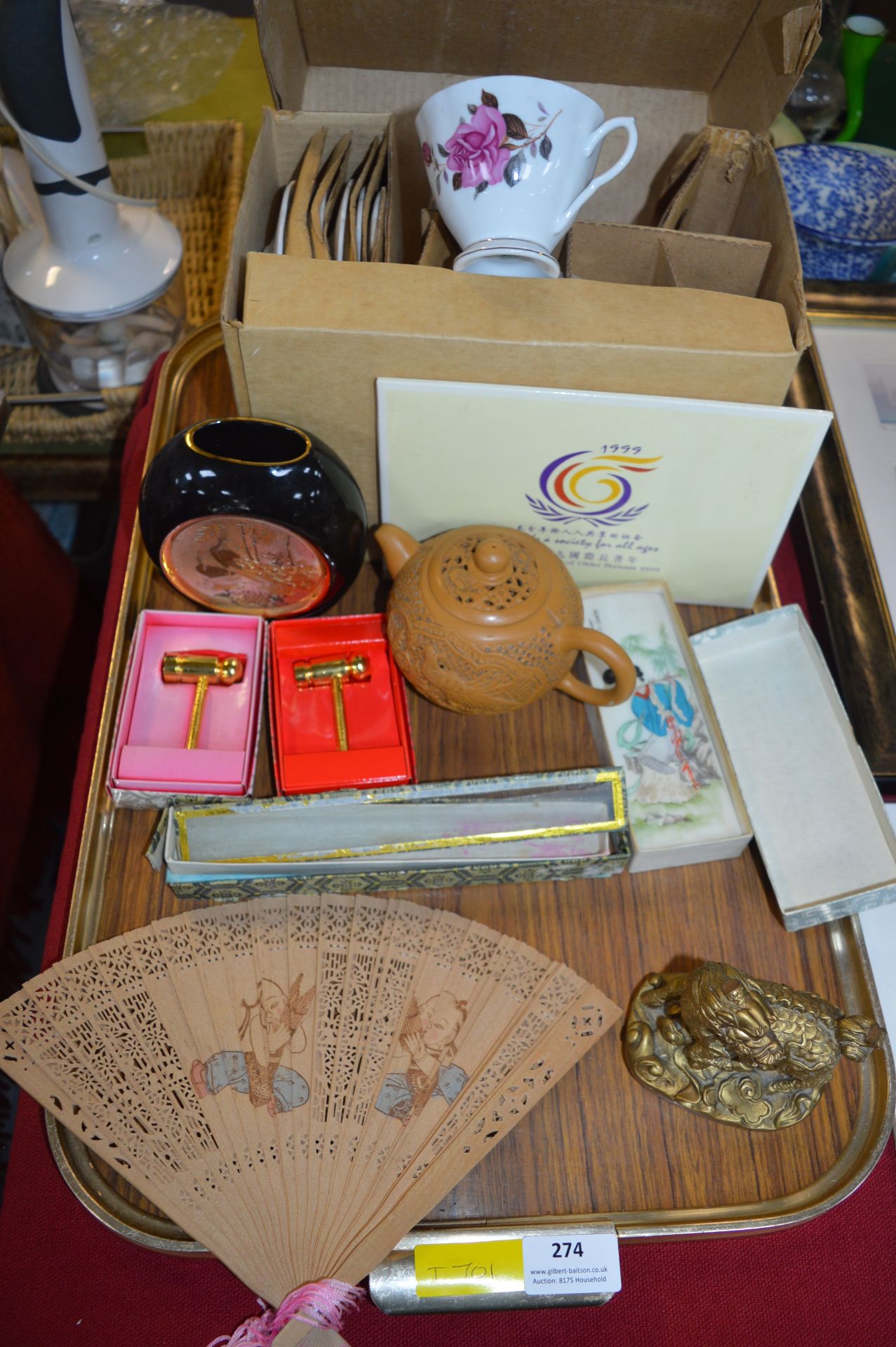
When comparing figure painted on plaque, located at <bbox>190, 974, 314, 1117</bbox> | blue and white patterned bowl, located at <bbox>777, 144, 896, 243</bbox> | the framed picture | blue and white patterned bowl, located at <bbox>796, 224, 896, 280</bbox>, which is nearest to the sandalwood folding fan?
figure painted on plaque, located at <bbox>190, 974, 314, 1117</bbox>

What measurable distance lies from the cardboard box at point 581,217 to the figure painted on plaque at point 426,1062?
0.47 meters

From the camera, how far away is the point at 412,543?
0.84m

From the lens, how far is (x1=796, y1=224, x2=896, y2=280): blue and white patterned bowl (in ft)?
3.90

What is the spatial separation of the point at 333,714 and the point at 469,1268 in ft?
1.44

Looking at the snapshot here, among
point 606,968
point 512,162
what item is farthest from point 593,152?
point 606,968

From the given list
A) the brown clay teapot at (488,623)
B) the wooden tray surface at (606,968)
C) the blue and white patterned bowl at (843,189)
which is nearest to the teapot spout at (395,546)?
the brown clay teapot at (488,623)

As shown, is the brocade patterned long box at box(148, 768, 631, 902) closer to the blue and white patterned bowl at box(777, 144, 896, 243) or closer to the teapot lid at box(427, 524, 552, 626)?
the teapot lid at box(427, 524, 552, 626)

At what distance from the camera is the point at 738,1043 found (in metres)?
0.66

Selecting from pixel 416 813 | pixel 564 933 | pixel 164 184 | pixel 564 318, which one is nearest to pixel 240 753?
pixel 416 813

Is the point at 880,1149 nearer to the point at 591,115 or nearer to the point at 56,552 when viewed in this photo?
the point at 591,115

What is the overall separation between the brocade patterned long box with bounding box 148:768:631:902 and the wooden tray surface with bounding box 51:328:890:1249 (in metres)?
0.05

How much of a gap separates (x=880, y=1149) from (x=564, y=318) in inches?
26.8

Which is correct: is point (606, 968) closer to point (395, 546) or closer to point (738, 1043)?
point (738, 1043)

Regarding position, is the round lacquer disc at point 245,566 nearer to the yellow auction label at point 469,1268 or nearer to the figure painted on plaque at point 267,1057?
the figure painted on plaque at point 267,1057
